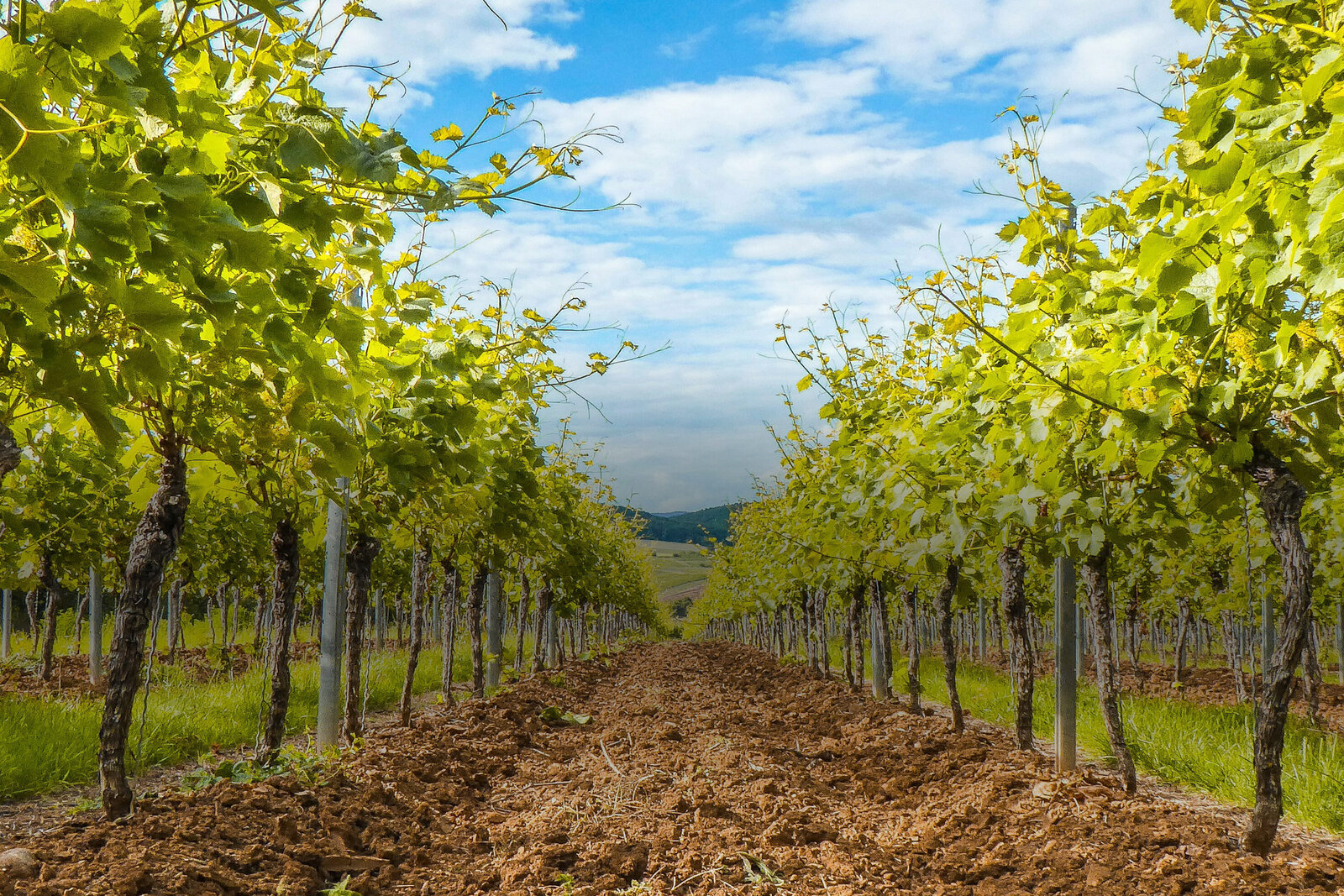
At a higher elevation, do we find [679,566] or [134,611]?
[134,611]

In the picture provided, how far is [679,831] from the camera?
402 cm

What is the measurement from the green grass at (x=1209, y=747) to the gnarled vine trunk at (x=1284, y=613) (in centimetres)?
194

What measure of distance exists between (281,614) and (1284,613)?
5397 millimetres

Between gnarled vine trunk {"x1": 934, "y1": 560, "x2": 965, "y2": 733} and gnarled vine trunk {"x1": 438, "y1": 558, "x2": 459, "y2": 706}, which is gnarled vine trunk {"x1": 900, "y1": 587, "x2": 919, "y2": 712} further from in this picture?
gnarled vine trunk {"x1": 438, "y1": 558, "x2": 459, "y2": 706}

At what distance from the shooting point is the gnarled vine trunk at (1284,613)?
3.34m

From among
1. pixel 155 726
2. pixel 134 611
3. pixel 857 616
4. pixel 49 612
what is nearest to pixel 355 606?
pixel 155 726

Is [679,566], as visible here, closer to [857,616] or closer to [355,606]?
[857,616]

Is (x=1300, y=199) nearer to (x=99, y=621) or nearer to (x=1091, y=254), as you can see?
(x=1091, y=254)

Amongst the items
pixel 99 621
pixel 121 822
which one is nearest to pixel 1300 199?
pixel 121 822

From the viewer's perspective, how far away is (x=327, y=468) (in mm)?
2648

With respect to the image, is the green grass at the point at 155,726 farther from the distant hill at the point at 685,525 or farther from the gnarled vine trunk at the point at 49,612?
the distant hill at the point at 685,525

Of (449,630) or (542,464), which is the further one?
(449,630)

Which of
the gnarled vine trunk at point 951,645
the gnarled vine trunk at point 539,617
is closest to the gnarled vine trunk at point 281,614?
the gnarled vine trunk at point 951,645

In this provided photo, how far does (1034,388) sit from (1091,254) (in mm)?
800
